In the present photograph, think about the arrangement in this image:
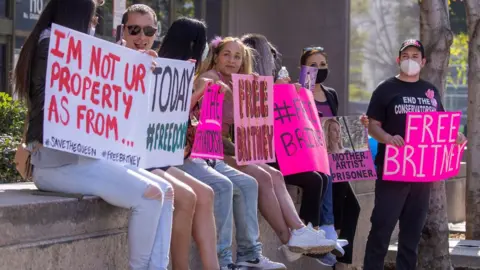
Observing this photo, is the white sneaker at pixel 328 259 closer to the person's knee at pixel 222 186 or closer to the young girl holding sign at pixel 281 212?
the young girl holding sign at pixel 281 212

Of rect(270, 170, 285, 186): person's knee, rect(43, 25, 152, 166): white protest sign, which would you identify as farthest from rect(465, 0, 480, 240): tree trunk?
rect(43, 25, 152, 166): white protest sign

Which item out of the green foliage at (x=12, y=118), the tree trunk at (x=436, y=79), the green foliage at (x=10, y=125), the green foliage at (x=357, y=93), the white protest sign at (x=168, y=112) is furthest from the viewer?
the green foliage at (x=357, y=93)

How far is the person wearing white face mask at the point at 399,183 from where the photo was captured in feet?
26.7

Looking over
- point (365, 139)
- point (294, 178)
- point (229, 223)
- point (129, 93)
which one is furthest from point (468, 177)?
point (129, 93)

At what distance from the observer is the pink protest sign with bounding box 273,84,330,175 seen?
805 cm

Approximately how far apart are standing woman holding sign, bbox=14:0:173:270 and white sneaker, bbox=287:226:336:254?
178 centimetres

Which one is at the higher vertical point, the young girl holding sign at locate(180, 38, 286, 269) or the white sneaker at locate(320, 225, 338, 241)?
the young girl holding sign at locate(180, 38, 286, 269)

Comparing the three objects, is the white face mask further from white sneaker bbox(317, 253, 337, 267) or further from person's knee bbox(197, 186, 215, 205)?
person's knee bbox(197, 186, 215, 205)

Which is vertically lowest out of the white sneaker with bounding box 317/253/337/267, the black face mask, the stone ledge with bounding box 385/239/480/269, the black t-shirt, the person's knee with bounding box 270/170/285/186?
the stone ledge with bounding box 385/239/480/269

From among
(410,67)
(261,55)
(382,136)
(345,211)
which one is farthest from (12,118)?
(410,67)

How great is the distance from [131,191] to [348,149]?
3.69m

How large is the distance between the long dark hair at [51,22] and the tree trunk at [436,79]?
439cm

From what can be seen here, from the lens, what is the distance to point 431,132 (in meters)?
8.30

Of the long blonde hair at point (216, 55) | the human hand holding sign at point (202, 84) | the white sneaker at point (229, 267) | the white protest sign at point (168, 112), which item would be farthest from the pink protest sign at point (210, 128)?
the white sneaker at point (229, 267)
